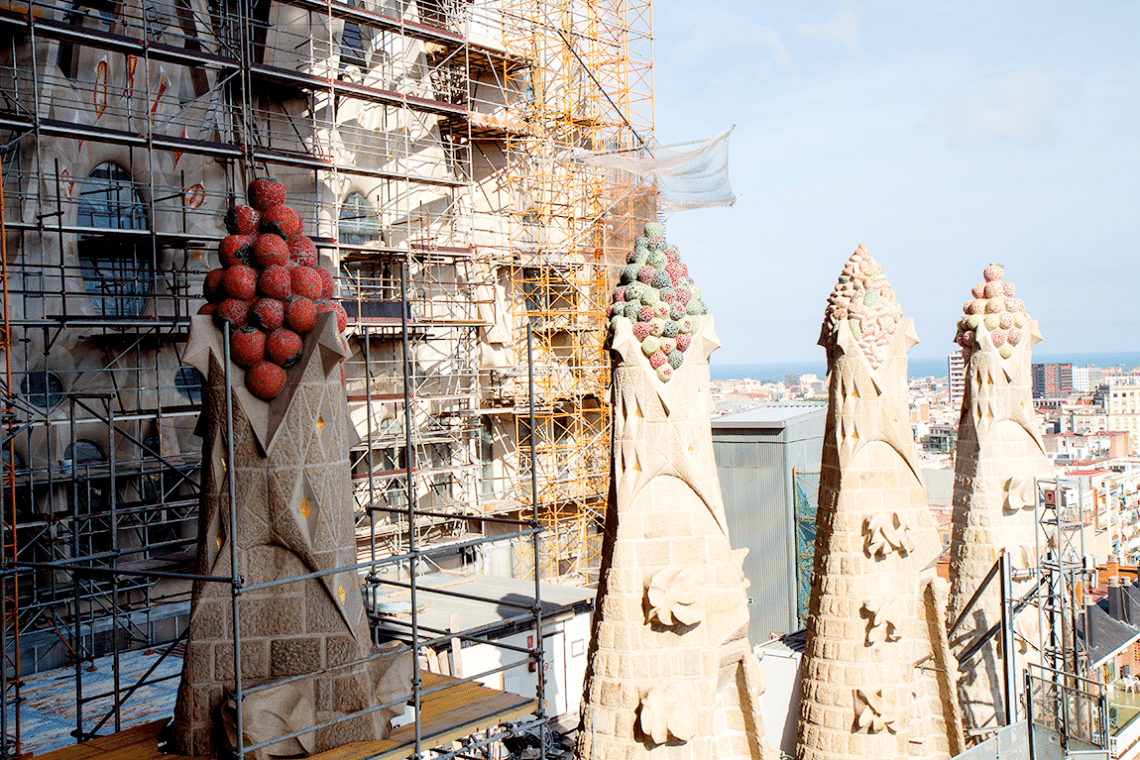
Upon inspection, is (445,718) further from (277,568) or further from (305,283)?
(305,283)

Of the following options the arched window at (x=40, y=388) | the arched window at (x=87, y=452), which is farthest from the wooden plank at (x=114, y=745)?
the arched window at (x=87, y=452)

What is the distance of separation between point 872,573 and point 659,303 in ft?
14.9

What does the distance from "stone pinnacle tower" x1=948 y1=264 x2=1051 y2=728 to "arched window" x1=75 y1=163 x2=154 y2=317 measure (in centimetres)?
1287

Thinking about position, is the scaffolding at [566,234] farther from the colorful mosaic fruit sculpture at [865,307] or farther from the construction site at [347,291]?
the colorful mosaic fruit sculpture at [865,307]

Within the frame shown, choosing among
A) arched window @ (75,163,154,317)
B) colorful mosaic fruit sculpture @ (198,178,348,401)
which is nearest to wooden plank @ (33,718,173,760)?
colorful mosaic fruit sculpture @ (198,178,348,401)

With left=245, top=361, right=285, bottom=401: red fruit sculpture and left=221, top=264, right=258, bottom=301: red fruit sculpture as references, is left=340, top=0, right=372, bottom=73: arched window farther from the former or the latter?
left=245, top=361, right=285, bottom=401: red fruit sculpture

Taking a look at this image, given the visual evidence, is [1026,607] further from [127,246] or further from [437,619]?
[127,246]

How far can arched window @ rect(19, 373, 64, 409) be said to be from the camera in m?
15.4

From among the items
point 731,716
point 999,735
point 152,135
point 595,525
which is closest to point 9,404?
point 152,135

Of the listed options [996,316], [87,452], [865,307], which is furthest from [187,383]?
[996,316]

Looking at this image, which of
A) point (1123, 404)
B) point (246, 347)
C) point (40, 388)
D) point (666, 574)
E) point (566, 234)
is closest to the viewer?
point (246, 347)

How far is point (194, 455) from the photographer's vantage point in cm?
1733

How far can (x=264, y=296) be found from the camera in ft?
25.4

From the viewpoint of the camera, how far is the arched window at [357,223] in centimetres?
2103
